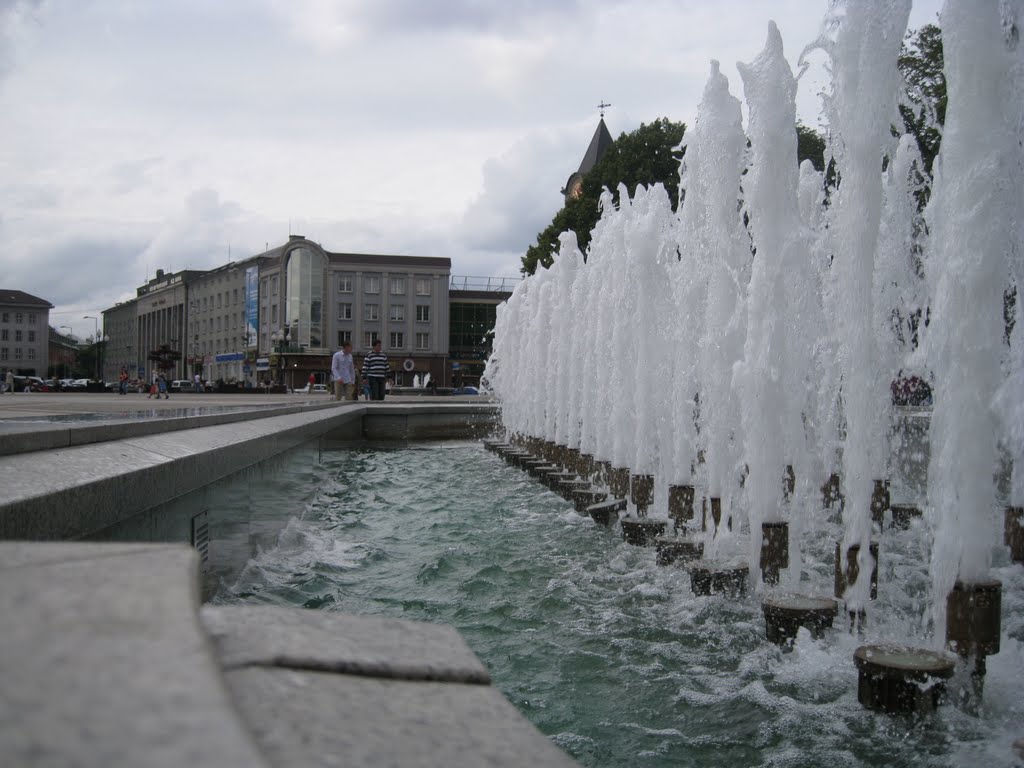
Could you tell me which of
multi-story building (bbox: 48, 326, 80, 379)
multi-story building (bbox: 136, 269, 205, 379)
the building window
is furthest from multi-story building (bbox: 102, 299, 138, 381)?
the building window

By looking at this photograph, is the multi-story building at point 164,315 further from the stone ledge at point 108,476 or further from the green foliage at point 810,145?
the stone ledge at point 108,476

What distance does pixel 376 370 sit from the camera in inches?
912

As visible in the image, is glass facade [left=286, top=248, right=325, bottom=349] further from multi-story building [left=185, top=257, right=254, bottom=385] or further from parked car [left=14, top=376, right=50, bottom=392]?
parked car [left=14, top=376, right=50, bottom=392]

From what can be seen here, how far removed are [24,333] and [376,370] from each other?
395 ft

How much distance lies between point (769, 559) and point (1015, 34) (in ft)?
10.1

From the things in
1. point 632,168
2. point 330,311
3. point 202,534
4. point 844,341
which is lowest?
point 202,534

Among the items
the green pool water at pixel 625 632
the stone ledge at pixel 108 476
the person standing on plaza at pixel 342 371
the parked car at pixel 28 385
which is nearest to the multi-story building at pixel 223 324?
the parked car at pixel 28 385

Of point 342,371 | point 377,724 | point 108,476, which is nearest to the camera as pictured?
point 377,724

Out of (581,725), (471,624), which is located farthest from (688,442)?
(581,725)

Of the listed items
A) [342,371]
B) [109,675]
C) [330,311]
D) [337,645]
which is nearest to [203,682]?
[109,675]

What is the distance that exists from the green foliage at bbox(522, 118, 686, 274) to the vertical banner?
53.5m

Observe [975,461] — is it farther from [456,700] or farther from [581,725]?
[456,700]

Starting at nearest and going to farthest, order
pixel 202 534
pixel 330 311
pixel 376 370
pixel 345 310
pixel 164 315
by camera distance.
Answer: pixel 202 534
pixel 376 370
pixel 330 311
pixel 345 310
pixel 164 315

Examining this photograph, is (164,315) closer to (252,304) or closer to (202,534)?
(252,304)
